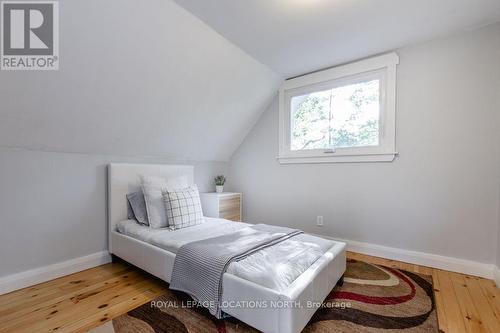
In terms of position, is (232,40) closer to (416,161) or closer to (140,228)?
(140,228)

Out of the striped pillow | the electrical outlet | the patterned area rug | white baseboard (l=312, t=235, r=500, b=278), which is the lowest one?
the patterned area rug

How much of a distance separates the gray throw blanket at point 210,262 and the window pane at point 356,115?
1618mm

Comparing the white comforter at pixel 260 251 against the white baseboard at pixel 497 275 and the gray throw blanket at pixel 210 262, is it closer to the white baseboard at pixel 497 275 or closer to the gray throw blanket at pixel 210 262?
the gray throw blanket at pixel 210 262

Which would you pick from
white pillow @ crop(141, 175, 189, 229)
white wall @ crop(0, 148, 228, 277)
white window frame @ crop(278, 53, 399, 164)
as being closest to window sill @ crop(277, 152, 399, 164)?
white window frame @ crop(278, 53, 399, 164)

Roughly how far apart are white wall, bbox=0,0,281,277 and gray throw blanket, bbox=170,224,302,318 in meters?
1.33

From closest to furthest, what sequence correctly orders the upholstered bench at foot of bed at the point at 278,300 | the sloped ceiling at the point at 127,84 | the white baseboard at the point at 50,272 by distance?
1. the upholstered bench at foot of bed at the point at 278,300
2. the sloped ceiling at the point at 127,84
3. the white baseboard at the point at 50,272

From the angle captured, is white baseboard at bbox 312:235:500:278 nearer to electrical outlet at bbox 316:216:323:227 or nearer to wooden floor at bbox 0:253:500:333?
wooden floor at bbox 0:253:500:333

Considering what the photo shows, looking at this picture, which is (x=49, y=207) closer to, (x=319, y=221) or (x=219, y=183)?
(x=219, y=183)

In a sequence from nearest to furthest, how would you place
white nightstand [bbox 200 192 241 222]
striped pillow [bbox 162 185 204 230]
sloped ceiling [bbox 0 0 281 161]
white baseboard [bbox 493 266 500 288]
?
sloped ceiling [bbox 0 0 281 161], white baseboard [bbox 493 266 500 288], striped pillow [bbox 162 185 204 230], white nightstand [bbox 200 192 241 222]

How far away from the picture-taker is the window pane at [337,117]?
8.95 ft

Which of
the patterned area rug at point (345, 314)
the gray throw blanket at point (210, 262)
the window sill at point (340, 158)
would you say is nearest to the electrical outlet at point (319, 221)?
the window sill at point (340, 158)

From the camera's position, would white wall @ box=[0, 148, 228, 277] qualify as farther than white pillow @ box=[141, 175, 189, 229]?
No

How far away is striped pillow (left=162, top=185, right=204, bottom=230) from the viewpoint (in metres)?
2.29

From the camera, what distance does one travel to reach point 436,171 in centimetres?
234
